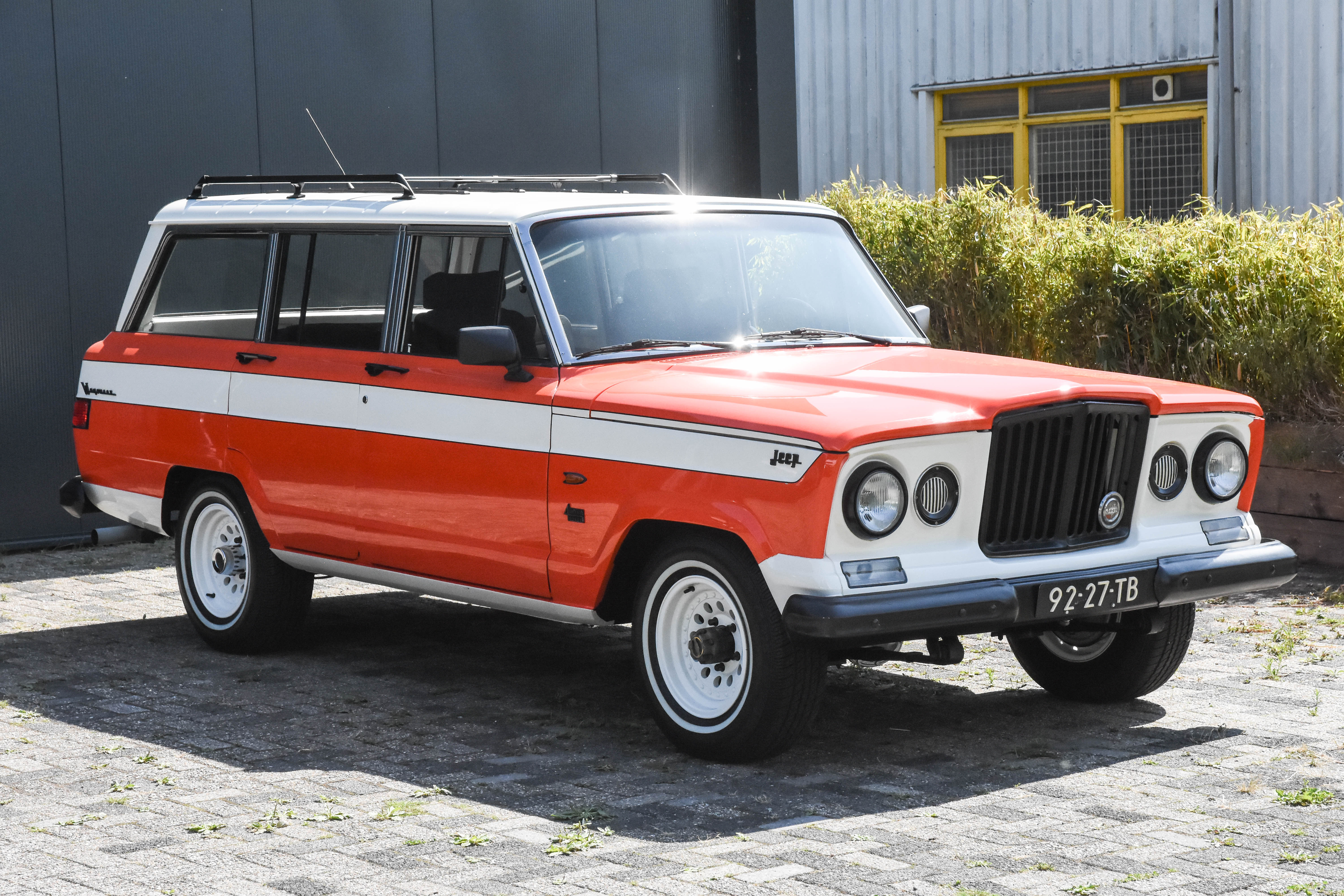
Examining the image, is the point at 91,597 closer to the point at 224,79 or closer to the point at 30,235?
the point at 30,235

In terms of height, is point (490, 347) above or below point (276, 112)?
below

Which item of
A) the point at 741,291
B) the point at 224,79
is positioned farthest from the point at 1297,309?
the point at 224,79

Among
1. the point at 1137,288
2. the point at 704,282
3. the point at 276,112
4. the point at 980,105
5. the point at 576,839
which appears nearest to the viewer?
the point at 576,839

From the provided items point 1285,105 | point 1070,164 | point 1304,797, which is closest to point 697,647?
point 1304,797

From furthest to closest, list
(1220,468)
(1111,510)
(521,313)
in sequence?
(521,313), (1220,468), (1111,510)

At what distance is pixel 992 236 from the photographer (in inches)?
465

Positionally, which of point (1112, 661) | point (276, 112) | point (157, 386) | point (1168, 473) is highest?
point (276, 112)

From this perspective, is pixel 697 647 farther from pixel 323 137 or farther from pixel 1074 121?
pixel 1074 121

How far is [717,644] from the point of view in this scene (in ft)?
19.7

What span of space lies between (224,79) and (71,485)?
4231 millimetres

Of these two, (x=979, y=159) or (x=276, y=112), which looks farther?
(x=979, y=159)

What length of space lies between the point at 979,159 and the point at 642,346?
10.5 meters

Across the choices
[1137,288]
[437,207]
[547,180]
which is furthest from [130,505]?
[1137,288]

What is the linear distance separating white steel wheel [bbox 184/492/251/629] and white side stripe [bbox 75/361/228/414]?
0.44 metres
